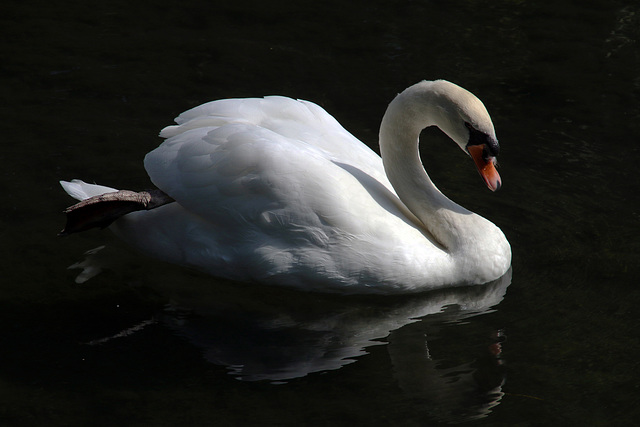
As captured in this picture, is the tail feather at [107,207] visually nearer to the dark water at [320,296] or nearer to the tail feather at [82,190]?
the tail feather at [82,190]

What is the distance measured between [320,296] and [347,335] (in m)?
0.47

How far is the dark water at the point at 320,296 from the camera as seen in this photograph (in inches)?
221

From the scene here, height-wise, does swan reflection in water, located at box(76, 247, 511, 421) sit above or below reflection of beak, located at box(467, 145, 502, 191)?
below

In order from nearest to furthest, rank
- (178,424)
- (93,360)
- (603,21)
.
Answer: (178,424) → (93,360) → (603,21)

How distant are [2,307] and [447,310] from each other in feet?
9.82

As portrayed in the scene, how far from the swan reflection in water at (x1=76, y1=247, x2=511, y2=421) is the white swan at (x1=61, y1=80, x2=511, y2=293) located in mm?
143

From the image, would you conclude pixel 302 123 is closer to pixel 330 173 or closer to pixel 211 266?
pixel 330 173

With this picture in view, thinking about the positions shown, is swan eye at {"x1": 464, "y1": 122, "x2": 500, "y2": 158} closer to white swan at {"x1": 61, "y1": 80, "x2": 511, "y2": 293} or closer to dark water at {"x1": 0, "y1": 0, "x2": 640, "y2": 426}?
white swan at {"x1": 61, "y1": 80, "x2": 511, "y2": 293}

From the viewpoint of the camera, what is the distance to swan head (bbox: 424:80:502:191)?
641cm

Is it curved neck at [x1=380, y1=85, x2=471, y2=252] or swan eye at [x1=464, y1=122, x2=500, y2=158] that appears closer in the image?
swan eye at [x1=464, y1=122, x2=500, y2=158]

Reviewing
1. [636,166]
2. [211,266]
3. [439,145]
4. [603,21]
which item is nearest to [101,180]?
[211,266]

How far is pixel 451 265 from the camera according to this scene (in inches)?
262

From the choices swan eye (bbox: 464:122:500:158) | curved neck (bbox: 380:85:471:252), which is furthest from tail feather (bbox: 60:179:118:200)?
swan eye (bbox: 464:122:500:158)

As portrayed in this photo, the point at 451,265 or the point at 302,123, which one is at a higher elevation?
the point at 302,123
